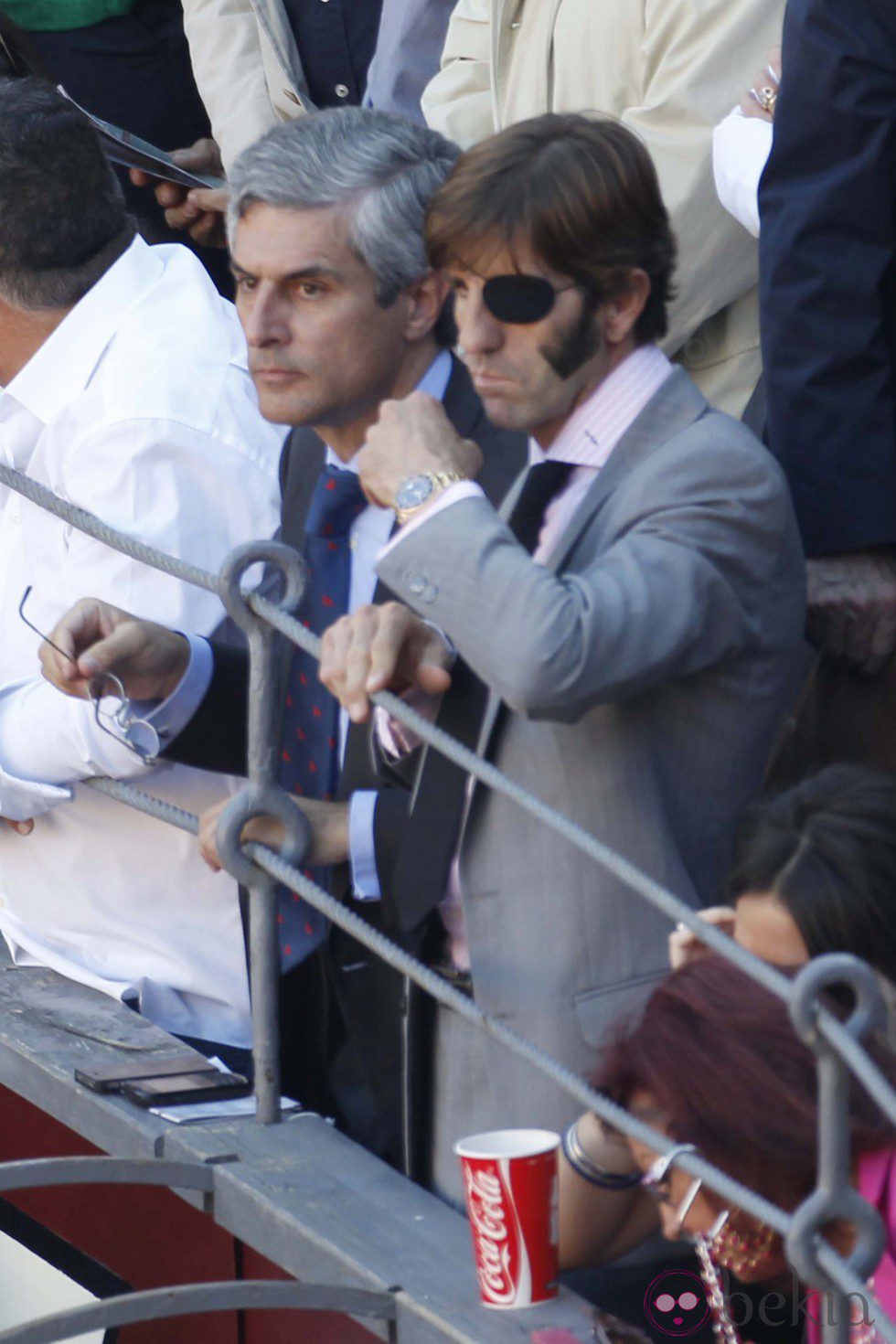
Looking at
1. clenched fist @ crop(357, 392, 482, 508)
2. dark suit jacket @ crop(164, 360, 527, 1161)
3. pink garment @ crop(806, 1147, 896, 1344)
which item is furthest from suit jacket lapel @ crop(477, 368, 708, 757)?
pink garment @ crop(806, 1147, 896, 1344)

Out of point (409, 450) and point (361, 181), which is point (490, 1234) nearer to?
point (409, 450)

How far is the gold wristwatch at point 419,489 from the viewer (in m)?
2.00

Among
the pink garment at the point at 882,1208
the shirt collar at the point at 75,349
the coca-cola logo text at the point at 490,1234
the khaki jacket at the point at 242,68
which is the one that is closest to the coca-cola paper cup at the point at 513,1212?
the coca-cola logo text at the point at 490,1234

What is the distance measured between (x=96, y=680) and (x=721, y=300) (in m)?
1.21

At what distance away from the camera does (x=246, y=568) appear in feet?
6.71

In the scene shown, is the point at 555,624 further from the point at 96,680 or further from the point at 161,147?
the point at 161,147

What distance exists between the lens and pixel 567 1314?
1.83 metres

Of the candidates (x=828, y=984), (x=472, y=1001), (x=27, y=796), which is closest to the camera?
(x=828, y=984)

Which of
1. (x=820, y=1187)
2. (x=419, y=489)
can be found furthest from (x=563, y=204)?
(x=820, y=1187)

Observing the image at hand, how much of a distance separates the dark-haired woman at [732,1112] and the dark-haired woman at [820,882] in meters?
0.14

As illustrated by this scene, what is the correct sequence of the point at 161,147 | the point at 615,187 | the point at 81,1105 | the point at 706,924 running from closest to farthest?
the point at 706,924, the point at 615,187, the point at 81,1105, the point at 161,147

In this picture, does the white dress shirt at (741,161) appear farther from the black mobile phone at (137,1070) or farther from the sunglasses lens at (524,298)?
the black mobile phone at (137,1070)

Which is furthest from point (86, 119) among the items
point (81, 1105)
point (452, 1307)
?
point (452, 1307)

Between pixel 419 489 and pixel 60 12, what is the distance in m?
3.09
